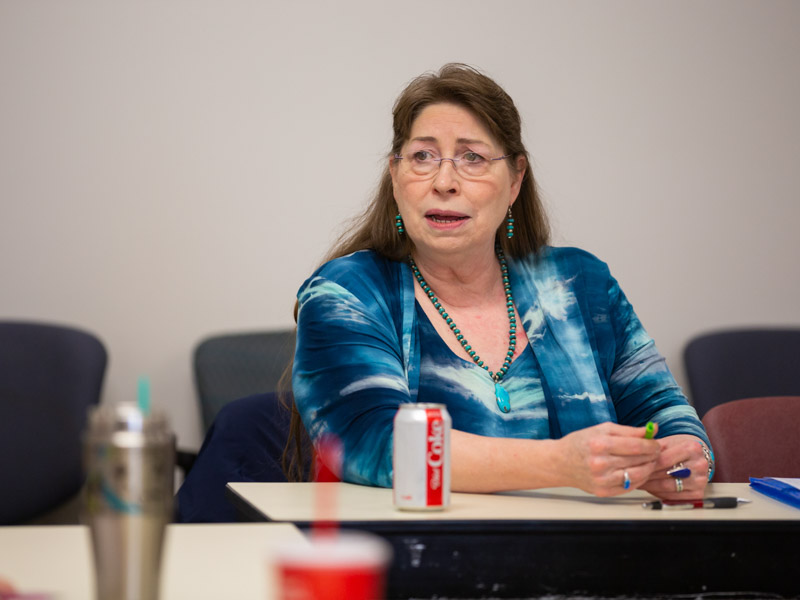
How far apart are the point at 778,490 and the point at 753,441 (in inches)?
22.1

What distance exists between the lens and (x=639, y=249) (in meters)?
3.57

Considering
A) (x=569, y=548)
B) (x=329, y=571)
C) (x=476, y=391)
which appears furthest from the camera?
(x=476, y=391)

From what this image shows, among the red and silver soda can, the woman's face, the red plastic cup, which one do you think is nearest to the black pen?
the red and silver soda can

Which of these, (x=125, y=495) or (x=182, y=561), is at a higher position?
(x=125, y=495)

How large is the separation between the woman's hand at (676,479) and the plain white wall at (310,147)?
6.30 feet

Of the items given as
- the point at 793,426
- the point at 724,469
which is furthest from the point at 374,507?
the point at 793,426

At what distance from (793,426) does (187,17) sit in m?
2.35

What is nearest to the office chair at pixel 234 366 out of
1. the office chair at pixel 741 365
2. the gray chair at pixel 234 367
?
the gray chair at pixel 234 367

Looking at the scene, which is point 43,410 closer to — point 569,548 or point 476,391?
point 476,391

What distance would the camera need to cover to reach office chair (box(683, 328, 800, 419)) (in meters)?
3.36

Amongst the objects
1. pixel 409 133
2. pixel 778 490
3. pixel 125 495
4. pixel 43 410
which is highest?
pixel 409 133

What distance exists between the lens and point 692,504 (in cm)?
147

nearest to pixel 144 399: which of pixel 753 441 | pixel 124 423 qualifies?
pixel 124 423

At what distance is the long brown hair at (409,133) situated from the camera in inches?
80.0
